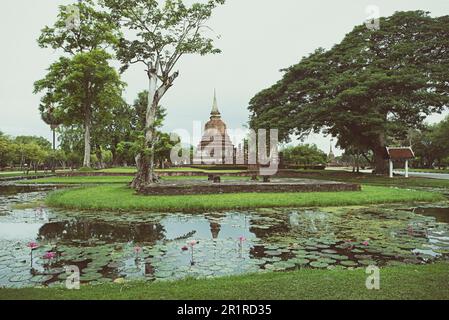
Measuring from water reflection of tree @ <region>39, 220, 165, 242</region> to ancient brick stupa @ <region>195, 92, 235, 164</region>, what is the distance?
41139mm

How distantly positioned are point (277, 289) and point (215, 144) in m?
Answer: 49.5

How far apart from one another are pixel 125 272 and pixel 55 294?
1.34 m

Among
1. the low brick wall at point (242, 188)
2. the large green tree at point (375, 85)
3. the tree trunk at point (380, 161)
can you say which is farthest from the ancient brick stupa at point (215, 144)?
the low brick wall at point (242, 188)

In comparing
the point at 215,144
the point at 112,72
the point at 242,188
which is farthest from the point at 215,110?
the point at 242,188

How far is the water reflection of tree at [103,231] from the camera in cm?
804

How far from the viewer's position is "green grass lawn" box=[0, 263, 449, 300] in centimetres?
412

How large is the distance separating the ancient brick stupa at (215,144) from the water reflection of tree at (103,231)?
4114 centimetres

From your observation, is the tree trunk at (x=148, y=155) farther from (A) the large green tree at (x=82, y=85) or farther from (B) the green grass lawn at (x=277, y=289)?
(A) the large green tree at (x=82, y=85)

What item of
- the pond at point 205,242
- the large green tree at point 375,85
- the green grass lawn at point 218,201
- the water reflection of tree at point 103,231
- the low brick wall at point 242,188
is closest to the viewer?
the pond at point 205,242

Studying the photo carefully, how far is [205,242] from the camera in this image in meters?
7.50

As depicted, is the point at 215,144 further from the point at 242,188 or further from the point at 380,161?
the point at 242,188

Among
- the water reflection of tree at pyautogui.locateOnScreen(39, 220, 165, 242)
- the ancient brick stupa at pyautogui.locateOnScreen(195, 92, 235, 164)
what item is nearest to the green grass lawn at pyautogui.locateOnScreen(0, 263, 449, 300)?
the water reflection of tree at pyautogui.locateOnScreen(39, 220, 165, 242)
